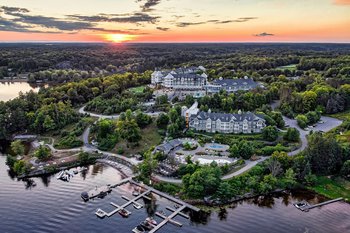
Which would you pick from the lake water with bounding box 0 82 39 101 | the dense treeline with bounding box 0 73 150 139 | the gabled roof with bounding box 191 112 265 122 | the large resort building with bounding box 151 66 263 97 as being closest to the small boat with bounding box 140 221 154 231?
the gabled roof with bounding box 191 112 265 122

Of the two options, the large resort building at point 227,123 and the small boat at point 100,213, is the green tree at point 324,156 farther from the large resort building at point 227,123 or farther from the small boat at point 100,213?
the small boat at point 100,213

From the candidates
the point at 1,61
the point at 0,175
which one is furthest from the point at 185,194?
the point at 1,61

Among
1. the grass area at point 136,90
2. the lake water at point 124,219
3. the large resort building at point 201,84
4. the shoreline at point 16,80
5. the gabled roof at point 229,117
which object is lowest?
the shoreline at point 16,80

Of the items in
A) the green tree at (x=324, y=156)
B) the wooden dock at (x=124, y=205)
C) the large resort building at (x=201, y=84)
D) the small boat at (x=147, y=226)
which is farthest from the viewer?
the large resort building at (x=201, y=84)

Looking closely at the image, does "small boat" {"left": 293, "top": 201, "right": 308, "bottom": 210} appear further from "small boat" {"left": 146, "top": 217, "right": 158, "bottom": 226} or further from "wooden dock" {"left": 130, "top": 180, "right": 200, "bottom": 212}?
"small boat" {"left": 146, "top": 217, "right": 158, "bottom": 226}

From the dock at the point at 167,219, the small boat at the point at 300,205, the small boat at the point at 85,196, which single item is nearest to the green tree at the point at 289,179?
the small boat at the point at 300,205

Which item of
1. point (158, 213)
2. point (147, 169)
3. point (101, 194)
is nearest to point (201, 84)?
point (147, 169)
